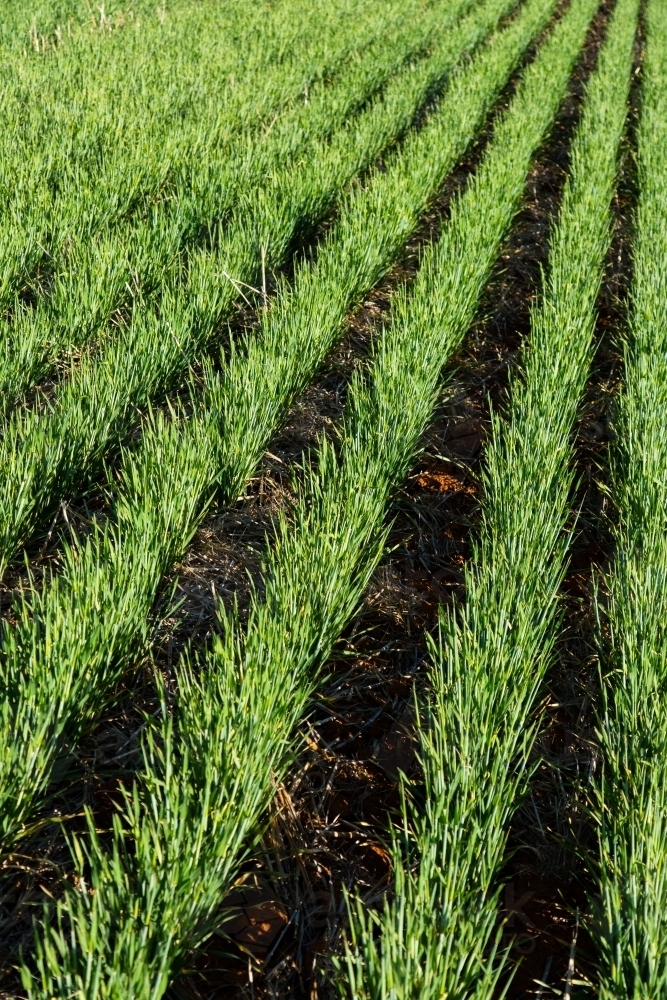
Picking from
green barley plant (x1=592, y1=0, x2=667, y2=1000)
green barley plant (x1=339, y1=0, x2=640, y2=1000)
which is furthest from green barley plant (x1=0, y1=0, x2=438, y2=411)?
green barley plant (x1=592, y1=0, x2=667, y2=1000)

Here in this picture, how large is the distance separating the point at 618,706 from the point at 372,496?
0.84 meters

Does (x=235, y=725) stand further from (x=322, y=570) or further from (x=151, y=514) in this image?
(x=151, y=514)

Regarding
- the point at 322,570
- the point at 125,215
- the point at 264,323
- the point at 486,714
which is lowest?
the point at 486,714

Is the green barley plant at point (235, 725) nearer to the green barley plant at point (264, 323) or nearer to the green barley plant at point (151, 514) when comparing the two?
the green barley plant at point (151, 514)

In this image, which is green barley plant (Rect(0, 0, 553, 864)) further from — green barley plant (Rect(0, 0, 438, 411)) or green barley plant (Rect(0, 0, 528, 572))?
green barley plant (Rect(0, 0, 438, 411))

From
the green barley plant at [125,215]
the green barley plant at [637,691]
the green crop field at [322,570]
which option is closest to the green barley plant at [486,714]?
the green crop field at [322,570]

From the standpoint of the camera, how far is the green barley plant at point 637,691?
4.40ft

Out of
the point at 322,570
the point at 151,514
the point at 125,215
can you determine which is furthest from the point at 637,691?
the point at 125,215

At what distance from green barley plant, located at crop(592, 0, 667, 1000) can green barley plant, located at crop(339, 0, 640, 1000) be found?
0.53 ft

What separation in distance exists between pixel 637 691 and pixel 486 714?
1.06 feet

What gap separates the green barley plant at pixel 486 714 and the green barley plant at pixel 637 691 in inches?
6.4

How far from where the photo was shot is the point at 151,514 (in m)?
2.08

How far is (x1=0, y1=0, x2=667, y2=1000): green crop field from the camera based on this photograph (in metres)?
1.44

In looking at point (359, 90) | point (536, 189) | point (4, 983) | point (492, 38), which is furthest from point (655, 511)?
point (492, 38)
